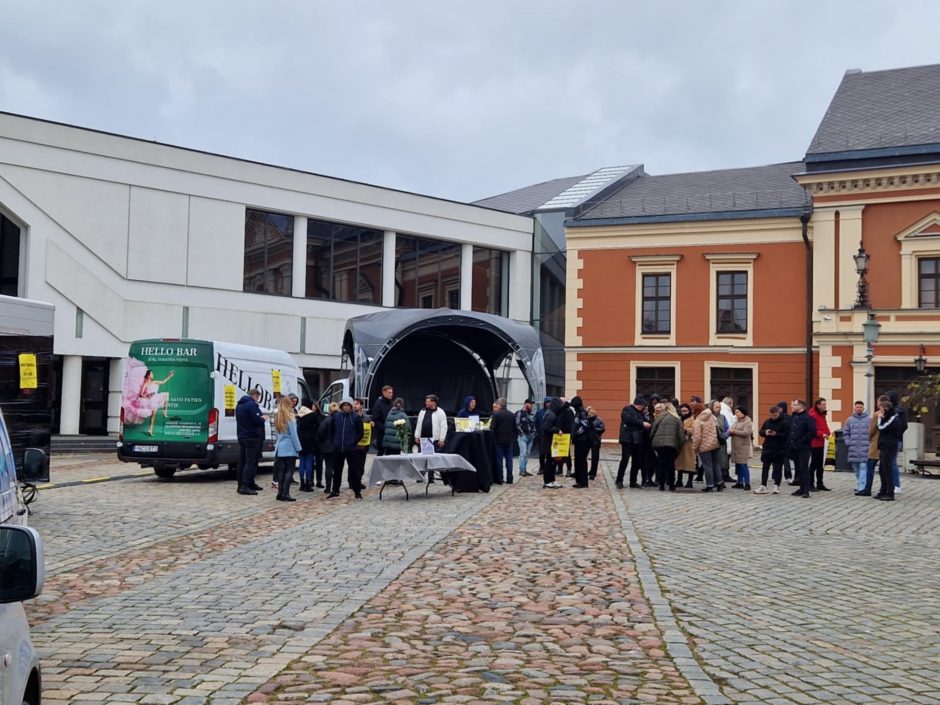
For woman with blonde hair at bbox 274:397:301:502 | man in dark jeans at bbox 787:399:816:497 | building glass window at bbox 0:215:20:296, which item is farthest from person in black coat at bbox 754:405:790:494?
building glass window at bbox 0:215:20:296

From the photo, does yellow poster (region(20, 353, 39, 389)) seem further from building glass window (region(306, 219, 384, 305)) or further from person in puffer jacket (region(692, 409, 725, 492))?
building glass window (region(306, 219, 384, 305))

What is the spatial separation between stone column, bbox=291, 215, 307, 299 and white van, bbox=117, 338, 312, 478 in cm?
1860

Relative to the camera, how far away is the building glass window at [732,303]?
3778 cm

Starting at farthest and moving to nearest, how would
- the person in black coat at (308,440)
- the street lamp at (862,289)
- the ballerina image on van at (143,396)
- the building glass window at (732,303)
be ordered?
the building glass window at (732,303), the street lamp at (862,289), the ballerina image on van at (143,396), the person in black coat at (308,440)

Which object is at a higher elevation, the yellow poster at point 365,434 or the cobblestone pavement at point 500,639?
the yellow poster at point 365,434

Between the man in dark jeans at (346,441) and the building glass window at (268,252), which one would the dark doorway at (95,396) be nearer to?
the building glass window at (268,252)

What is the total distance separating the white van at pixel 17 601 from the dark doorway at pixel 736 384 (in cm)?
3513

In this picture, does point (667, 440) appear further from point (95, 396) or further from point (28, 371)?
point (95, 396)

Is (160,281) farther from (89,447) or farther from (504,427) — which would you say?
(504,427)

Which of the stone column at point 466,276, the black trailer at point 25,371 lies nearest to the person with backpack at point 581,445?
the black trailer at point 25,371

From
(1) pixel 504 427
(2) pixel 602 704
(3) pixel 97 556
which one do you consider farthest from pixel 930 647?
(1) pixel 504 427

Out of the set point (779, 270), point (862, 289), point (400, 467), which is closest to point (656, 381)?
point (779, 270)

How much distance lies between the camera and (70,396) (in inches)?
A: 1308

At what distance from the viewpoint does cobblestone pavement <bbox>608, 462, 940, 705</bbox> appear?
612cm
